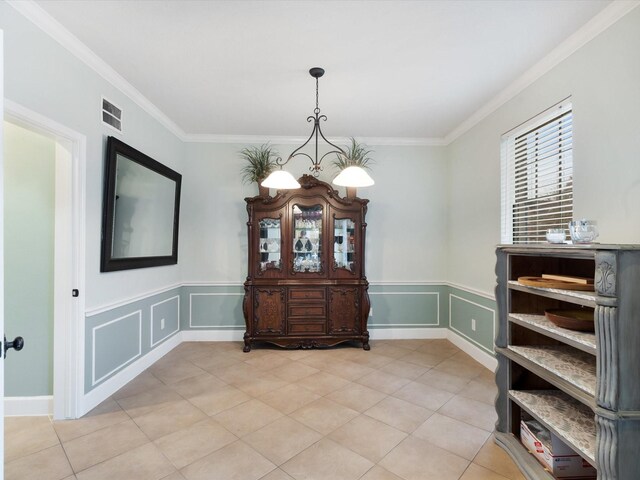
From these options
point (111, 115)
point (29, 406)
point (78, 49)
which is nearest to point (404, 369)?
point (29, 406)

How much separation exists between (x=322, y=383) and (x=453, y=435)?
1.23 m

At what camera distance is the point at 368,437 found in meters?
2.25

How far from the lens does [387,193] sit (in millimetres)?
4453

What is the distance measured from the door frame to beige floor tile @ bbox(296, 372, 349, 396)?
6.08 ft

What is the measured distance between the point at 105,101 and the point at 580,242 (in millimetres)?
3576

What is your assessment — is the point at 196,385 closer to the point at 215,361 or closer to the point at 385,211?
the point at 215,361

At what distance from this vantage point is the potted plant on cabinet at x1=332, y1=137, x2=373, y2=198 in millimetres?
4180

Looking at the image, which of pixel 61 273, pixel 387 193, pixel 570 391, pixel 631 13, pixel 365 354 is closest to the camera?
pixel 570 391

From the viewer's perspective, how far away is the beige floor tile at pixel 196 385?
2904 millimetres

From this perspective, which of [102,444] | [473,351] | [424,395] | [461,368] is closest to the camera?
[102,444]

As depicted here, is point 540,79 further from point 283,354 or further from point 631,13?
point 283,354

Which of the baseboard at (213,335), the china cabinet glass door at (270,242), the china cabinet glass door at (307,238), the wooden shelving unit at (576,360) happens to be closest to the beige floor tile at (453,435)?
the wooden shelving unit at (576,360)

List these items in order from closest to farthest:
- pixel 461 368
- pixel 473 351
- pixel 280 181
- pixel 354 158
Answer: pixel 280 181 → pixel 461 368 → pixel 473 351 → pixel 354 158

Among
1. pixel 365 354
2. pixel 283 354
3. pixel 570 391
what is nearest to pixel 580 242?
pixel 570 391
